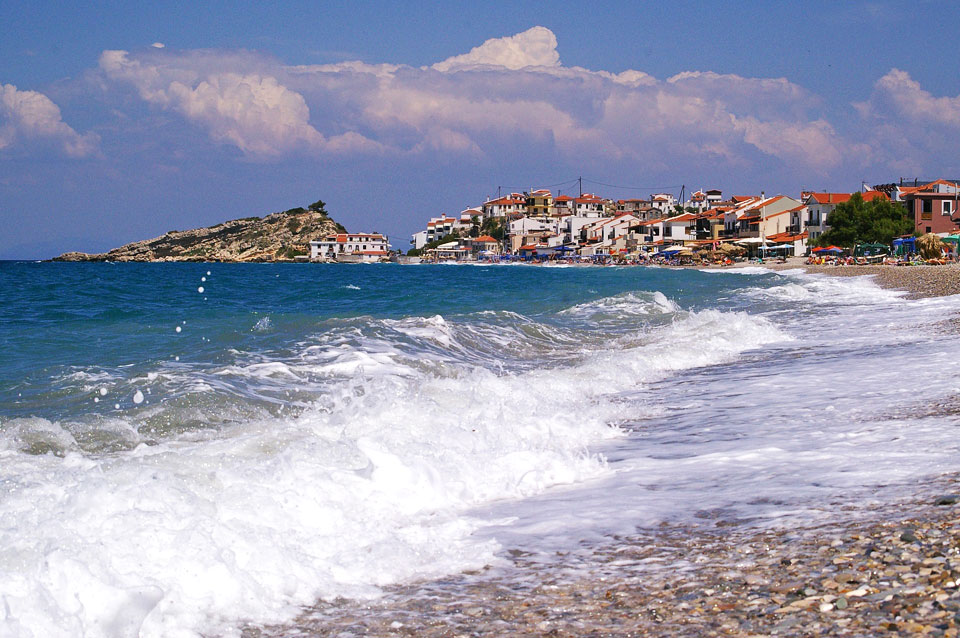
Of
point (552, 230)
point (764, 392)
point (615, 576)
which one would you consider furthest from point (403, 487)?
point (552, 230)

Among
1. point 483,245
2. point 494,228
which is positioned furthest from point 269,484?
point 494,228

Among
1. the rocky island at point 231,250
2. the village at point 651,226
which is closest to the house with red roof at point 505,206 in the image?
the village at point 651,226

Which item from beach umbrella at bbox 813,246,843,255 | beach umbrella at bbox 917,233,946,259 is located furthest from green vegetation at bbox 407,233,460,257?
beach umbrella at bbox 917,233,946,259

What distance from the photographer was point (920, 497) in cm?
543

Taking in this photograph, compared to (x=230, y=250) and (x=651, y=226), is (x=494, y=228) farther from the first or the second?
(x=230, y=250)

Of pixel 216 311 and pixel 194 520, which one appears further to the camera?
pixel 216 311

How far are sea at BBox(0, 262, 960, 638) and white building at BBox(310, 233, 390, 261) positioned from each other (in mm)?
159385

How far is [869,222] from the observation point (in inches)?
3169

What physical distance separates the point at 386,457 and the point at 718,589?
3.33 metres

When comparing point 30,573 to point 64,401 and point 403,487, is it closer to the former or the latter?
point 403,487

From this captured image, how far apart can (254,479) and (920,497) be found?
15.7ft

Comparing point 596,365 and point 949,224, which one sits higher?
point 949,224

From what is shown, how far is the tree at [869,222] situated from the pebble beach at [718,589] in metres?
83.6

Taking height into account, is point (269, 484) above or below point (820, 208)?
below
